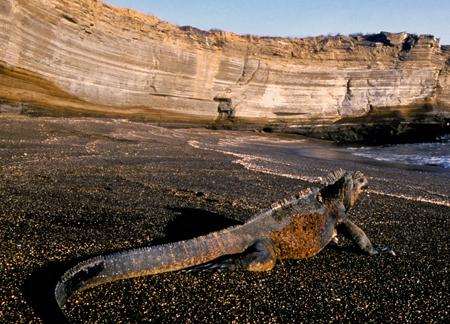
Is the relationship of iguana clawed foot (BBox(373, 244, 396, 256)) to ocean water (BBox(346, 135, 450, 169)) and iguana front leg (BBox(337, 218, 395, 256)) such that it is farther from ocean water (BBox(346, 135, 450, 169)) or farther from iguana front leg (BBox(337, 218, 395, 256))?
ocean water (BBox(346, 135, 450, 169))

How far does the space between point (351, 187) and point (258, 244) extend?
1274 mm

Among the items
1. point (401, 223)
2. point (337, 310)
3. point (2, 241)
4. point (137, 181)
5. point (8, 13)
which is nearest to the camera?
point (337, 310)

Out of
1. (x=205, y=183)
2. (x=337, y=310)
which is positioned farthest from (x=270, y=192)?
(x=337, y=310)

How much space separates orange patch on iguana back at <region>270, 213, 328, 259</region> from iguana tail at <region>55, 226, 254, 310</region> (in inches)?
10.8

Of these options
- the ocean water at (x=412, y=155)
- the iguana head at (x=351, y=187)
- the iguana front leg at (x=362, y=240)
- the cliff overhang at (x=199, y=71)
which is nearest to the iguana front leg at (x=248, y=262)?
the iguana front leg at (x=362, y=240)

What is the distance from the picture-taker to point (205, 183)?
5.84 m

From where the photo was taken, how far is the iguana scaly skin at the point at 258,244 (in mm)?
2459

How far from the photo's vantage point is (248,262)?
114 inches

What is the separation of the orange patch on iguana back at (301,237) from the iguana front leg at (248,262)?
200 mm

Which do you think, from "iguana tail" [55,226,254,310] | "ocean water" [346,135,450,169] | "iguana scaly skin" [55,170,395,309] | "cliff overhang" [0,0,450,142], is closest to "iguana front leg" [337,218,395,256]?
"iguana scaly skin" [55,170,395,309]

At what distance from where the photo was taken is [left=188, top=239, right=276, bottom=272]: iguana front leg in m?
2.81

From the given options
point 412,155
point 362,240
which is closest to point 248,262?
point 362,240

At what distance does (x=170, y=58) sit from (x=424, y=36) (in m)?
17.6

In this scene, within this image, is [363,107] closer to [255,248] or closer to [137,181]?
[137,181]
